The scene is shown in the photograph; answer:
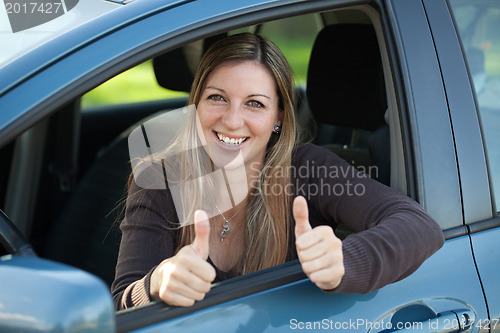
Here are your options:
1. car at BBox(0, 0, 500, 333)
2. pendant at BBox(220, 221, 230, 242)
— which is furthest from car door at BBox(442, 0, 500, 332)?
pendant at BBox(220, 221, 230, 242)

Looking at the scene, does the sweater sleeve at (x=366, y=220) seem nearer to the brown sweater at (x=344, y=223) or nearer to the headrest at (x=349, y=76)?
the brown sweater at (x=344, y=223)

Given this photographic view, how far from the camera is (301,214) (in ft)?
3.96

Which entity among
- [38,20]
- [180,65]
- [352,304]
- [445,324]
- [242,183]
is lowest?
[445,324]

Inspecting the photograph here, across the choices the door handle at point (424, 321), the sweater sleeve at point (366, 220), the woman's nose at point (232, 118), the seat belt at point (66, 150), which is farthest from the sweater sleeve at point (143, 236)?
the seat belt at point (66, 150)

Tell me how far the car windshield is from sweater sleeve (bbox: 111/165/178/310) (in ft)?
1.83

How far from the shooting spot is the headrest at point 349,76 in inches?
81.3

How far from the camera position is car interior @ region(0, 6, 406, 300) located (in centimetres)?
201

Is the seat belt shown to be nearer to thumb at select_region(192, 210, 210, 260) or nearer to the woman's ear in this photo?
the woman's ear

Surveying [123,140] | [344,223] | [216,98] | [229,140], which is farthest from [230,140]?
[123,140]

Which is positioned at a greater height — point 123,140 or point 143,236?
point 123,140

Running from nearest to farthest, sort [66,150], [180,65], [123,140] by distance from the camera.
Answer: [180,65]
[123,140]
[66,150]

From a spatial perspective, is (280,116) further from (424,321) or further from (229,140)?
(424,321)

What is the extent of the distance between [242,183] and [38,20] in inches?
29.8

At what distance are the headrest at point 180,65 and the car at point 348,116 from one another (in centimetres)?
1
